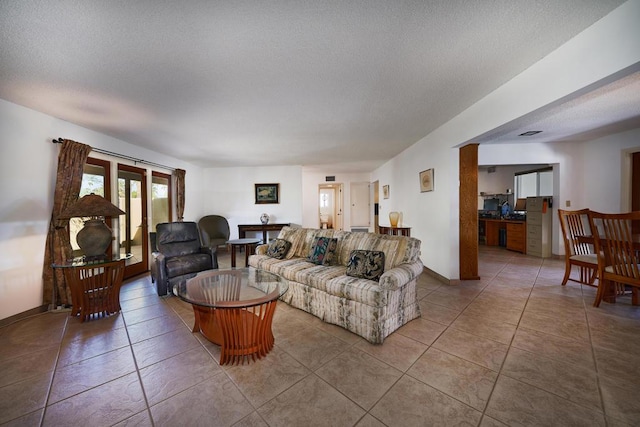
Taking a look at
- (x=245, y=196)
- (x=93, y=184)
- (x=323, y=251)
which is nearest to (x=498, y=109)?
(x=323, y=251)

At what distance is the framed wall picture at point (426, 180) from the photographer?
12.2 ft

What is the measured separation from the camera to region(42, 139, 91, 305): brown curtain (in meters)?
2.69

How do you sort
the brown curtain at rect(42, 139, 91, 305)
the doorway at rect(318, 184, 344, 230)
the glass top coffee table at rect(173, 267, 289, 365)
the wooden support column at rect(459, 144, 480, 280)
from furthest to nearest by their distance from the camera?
the doorway at rect(318, 184, 344, 230), the wooden support column at rect(459, 144, 480, 280), the brown curtain at rect(42, 139, 91, 305), the glass top coffee table at rect(173, 267, 289, 365)

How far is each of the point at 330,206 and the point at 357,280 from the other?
726 centimetres

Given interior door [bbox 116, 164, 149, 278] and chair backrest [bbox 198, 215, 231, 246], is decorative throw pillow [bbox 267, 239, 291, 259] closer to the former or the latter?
interior door [bbox 116, 164, 149, 278]

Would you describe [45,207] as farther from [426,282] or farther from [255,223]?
[426,282]

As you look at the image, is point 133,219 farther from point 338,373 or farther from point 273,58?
point 338,373

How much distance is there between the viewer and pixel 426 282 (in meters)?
3.49

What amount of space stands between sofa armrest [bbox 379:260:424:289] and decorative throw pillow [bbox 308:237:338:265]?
34.0 inches

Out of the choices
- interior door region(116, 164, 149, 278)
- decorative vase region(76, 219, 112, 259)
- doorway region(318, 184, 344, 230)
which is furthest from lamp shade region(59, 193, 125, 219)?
doorway region(318, 184, 344, 230)

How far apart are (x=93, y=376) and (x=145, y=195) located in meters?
3.46

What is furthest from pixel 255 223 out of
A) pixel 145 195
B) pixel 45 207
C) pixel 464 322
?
pixel 464 322

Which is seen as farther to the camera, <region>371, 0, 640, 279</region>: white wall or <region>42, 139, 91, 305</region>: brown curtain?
<region>42, 139, 91, 305</region>: brown curtain

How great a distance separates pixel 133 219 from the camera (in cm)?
400
